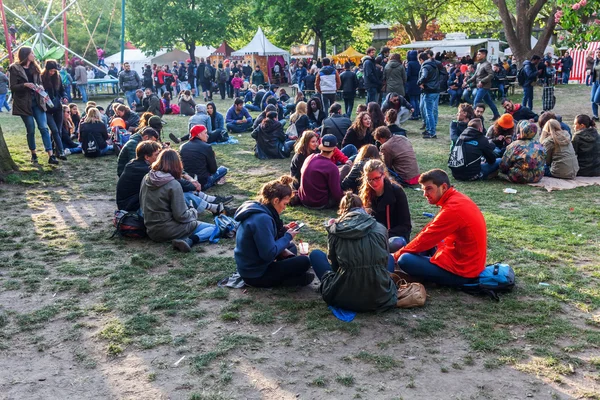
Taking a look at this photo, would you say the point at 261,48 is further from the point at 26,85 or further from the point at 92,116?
the point at 26,85

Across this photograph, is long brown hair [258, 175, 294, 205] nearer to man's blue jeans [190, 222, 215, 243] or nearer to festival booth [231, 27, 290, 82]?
man's blue jeans [190, 222, 215, 243]

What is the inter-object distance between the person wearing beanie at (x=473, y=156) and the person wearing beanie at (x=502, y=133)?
0.54 meters

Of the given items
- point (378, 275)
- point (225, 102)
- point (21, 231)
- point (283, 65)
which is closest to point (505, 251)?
point (378, 275)

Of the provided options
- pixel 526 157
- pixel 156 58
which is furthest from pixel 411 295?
pixel 156 58

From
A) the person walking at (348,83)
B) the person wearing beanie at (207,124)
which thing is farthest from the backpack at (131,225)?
the person walking at (348,83)

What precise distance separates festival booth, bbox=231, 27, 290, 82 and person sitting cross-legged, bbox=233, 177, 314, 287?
29482 millimetres

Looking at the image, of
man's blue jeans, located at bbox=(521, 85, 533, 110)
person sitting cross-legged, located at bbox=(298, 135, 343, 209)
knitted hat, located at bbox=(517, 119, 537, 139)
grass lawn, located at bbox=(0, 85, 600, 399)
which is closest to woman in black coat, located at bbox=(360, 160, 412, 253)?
grass lawn, located at bbox=(0, 85, 600, 399)

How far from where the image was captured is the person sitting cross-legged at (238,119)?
16172 mm

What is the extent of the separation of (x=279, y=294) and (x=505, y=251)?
2703 millimetres

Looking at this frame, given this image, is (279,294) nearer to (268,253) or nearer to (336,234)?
(268,253)

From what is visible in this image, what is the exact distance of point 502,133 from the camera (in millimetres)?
10734

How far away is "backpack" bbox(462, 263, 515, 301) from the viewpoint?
18.0 ft

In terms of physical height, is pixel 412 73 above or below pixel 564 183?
above

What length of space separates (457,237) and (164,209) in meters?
3.43
